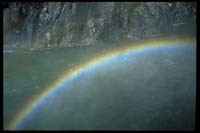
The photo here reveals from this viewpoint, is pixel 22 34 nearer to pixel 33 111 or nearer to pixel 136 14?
pixel 33 111

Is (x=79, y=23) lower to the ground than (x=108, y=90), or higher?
higher

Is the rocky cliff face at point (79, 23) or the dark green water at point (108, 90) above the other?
the rocky cliff face at point (79, 23)

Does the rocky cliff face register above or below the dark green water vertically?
above

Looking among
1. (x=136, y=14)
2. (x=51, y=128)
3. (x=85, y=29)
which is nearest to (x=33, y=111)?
(x=51, y=128)
